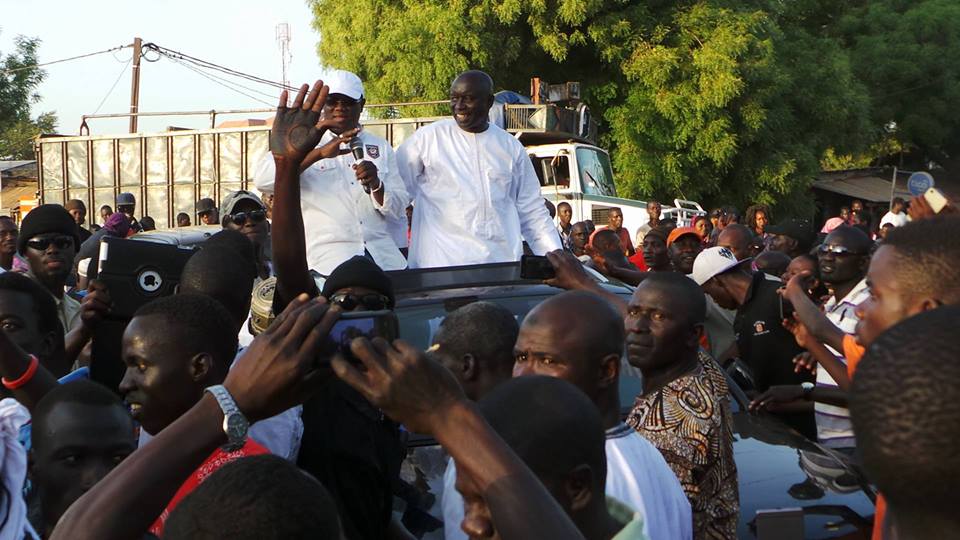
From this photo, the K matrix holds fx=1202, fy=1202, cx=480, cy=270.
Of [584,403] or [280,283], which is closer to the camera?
[584,403]

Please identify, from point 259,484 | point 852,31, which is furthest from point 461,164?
point 852,31

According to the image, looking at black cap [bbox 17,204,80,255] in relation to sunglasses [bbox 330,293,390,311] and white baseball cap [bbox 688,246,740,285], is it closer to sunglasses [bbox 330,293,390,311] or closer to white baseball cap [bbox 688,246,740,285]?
sunglasses [bbox 330,293,390,311]

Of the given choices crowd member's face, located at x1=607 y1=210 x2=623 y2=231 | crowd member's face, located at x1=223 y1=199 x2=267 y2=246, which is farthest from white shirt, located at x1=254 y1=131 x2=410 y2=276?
crowd member's face, located at x1=607 y1=210 x2=623 y2=231

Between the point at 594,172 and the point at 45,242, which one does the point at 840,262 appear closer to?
the point at 45,242

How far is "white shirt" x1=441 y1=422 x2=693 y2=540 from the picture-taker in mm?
2838

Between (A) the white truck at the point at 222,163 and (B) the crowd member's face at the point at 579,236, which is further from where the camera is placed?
(A) the white truck at the point at 222,163

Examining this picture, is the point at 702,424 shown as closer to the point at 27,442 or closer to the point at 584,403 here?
the point at 584,403

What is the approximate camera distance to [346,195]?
19.5 ft

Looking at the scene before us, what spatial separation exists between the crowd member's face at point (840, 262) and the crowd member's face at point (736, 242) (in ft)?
8.22

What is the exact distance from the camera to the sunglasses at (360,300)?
401 centimetres

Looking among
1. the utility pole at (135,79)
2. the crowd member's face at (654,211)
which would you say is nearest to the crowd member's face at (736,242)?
the crowd member's face at (654,211)

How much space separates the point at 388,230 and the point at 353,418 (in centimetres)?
267

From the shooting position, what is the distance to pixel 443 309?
533cm

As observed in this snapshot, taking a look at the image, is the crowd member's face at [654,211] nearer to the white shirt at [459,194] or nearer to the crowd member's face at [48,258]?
the white shirt at [459,194]
